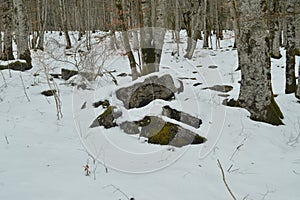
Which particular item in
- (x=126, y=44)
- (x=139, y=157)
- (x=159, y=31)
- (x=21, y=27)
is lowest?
(x=139, y=157)

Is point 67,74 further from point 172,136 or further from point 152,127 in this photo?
point 172,136

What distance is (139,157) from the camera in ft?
13.7

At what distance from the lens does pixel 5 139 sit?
4438 millimetres

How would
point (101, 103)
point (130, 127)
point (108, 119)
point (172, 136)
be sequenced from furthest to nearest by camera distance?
1. point (101, 103)
2. point (108, 119)
3. point (130, 127)
4. point (172, 136)

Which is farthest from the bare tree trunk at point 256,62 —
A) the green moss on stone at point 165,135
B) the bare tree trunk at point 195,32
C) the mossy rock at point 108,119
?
the bare tree trunk at point 195,32

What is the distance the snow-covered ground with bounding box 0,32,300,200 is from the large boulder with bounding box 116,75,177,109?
235mm

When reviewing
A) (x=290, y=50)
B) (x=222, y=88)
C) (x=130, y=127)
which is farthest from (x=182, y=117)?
(x=290, y=50)

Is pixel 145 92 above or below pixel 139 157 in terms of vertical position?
above

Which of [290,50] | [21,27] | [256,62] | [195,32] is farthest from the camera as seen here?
[195,32]

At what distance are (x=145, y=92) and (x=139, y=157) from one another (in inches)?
79.4

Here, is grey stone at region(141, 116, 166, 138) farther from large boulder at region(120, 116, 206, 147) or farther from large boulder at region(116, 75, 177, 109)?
large boulder at region(116, 75, 177, 109)

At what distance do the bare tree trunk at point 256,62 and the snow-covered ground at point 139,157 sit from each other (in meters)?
0.29

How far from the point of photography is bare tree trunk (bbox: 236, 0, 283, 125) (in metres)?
5.52

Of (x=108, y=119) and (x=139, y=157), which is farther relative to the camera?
(x=108, y=119)
